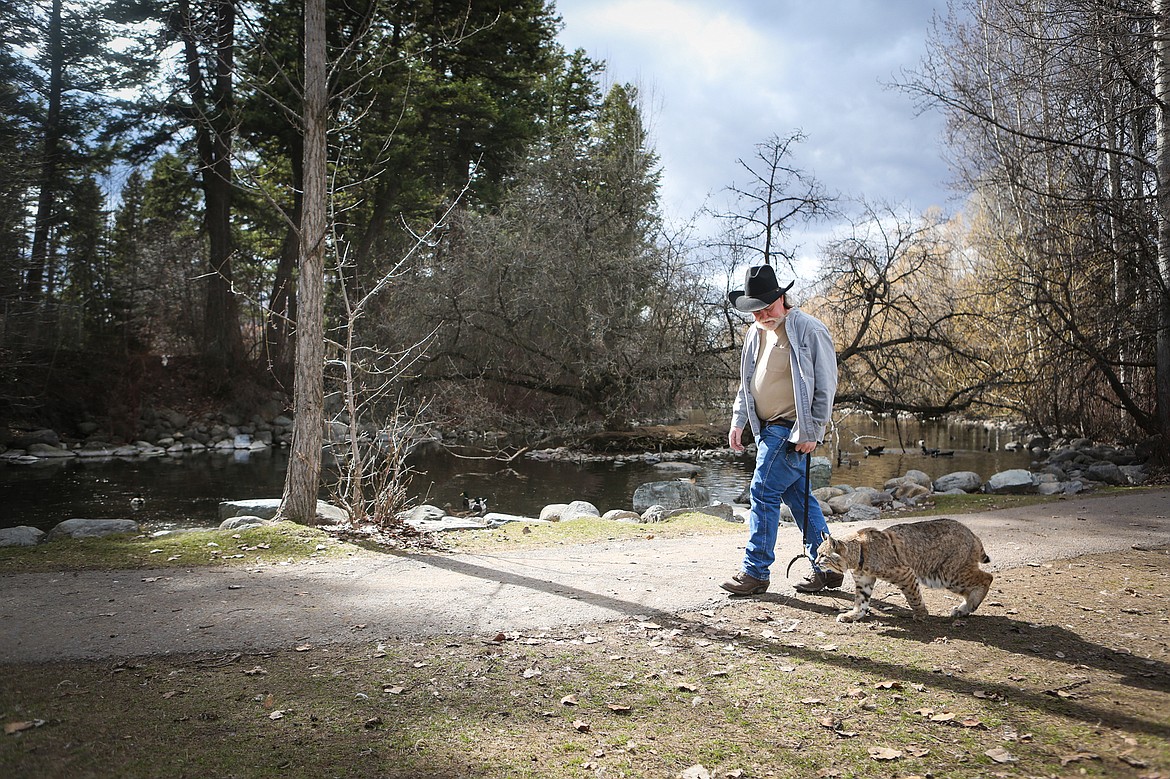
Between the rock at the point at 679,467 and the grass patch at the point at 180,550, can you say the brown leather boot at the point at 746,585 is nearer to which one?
the grass patch at the point at 180,550

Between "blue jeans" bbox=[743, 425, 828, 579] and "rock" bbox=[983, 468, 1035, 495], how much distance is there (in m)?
9.99

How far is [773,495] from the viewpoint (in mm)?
5691

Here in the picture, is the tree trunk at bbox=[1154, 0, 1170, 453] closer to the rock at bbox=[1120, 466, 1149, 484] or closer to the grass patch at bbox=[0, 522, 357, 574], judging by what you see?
the rock at bbox=[1120, 466, 1149, 484]

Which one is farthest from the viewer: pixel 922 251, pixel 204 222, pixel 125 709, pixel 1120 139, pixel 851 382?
pixel 204 222

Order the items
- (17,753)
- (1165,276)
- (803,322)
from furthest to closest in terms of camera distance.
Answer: (1165,276)
(803,322)
(17,753)

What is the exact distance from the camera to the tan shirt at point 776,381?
5746mm

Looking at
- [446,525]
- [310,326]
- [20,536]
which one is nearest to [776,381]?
[310,326]

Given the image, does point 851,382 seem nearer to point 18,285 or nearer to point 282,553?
point 282,553

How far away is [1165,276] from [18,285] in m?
24.5

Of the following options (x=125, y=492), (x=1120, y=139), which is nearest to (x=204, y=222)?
(x=125, y=492)

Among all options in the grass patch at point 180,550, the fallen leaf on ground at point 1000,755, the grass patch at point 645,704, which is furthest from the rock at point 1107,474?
the grass patch at point 180,550

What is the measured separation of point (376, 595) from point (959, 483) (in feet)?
40.6

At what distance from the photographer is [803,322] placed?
567 cm

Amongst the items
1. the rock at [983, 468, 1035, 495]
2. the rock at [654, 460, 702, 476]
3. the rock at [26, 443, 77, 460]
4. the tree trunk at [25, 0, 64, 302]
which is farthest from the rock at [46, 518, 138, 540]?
the rock at [26, 443, 77, 460]
